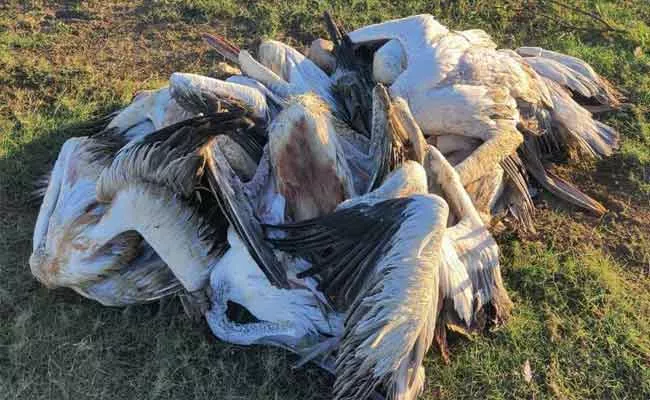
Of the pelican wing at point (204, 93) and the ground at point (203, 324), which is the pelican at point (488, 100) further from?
the pelican wing at point (204, 93)

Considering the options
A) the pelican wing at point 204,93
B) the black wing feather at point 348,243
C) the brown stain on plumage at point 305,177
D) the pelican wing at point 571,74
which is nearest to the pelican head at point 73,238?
the pelican wing at point 204,93

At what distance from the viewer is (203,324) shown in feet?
11.9

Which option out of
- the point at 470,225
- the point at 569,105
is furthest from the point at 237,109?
the point at 569,105

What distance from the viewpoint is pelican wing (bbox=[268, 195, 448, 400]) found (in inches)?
106

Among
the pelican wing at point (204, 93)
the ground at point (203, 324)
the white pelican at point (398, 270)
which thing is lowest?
the ground at point (203, 324)

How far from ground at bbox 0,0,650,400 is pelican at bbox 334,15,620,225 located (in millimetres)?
329

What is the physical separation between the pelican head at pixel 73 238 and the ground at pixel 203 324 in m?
0.27

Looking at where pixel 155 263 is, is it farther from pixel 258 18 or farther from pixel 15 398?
pixel 258 18

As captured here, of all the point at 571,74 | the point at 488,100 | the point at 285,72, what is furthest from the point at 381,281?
the point at 571,74

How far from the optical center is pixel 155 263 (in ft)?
11.8

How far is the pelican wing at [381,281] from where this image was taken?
8.84 ft

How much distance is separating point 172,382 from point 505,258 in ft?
6.49

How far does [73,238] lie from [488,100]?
230 cm

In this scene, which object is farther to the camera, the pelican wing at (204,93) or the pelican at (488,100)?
the pelican at (488,100)
